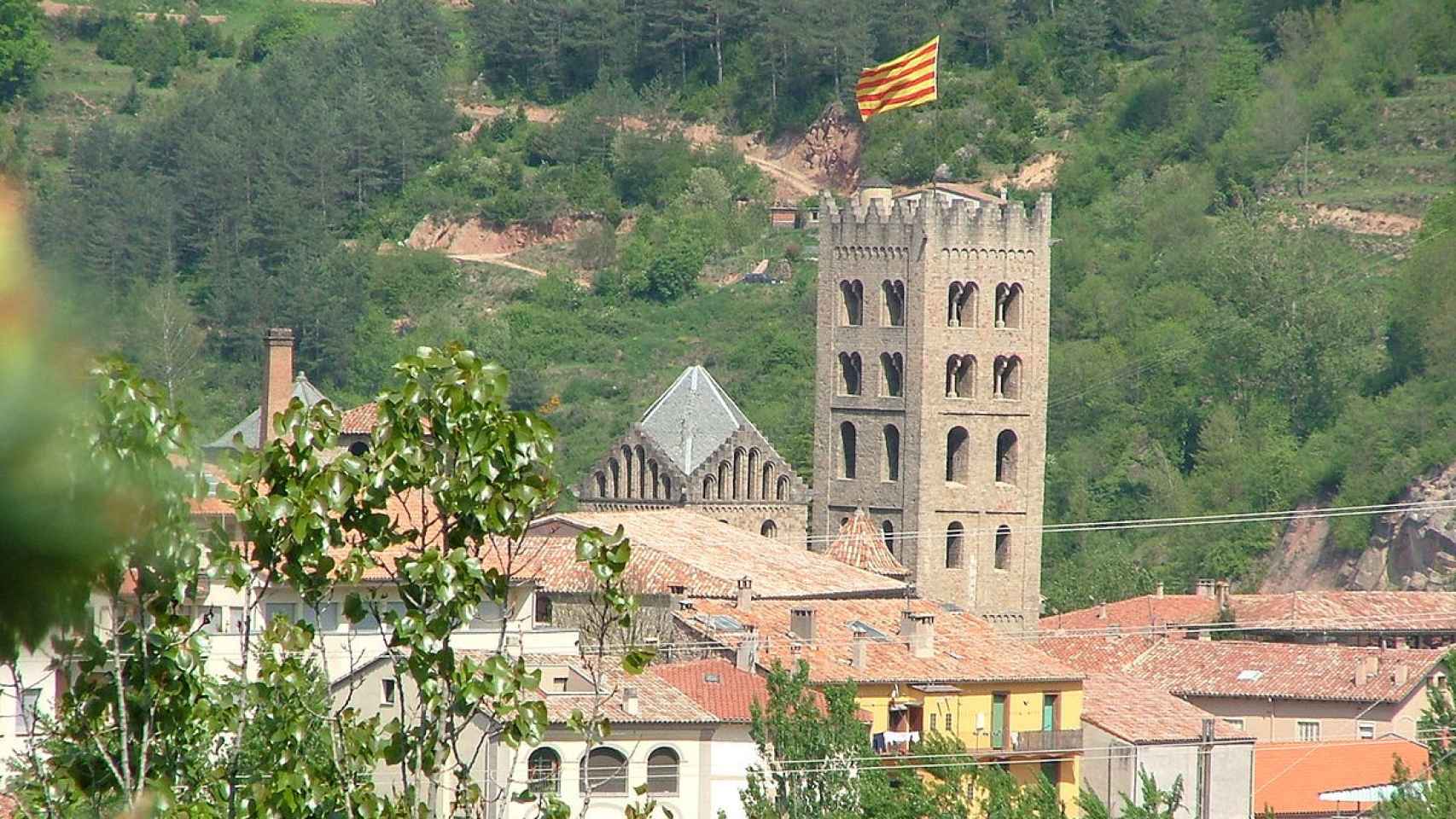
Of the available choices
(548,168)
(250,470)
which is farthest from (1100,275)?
(250,470)

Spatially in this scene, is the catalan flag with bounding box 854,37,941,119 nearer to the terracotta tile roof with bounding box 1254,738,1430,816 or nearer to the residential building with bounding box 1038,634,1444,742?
the residential building with bounding box 1038,634,1444,742

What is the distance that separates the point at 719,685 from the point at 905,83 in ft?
143

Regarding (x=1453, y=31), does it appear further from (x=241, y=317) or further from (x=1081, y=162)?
(x=241, y=317)

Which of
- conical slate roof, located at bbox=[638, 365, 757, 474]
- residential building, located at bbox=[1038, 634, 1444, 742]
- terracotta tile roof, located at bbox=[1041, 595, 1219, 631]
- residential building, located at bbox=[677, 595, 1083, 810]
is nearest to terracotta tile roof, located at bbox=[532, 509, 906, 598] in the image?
residential building, located at bbox=[677, 595, 1083, 810]

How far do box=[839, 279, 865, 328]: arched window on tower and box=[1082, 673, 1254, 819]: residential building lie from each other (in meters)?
25.8

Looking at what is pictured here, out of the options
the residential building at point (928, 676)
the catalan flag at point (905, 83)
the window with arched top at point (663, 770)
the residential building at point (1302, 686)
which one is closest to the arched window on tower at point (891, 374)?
the catalan flag at point (905, 83)

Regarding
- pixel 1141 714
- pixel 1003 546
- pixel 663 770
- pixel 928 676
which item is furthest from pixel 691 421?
pixel 663 770

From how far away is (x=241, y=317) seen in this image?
12606 cm

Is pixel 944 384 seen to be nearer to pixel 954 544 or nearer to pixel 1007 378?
pixel 1007 378

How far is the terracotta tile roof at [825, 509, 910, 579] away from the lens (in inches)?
2724

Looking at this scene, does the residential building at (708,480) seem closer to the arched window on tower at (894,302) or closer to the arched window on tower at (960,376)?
the arched window on tower at (894,302)

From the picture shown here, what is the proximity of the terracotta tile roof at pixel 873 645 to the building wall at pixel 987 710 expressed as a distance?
0.63 feet

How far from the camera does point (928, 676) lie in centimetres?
4934

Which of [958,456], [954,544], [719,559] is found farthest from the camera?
[958,456]
